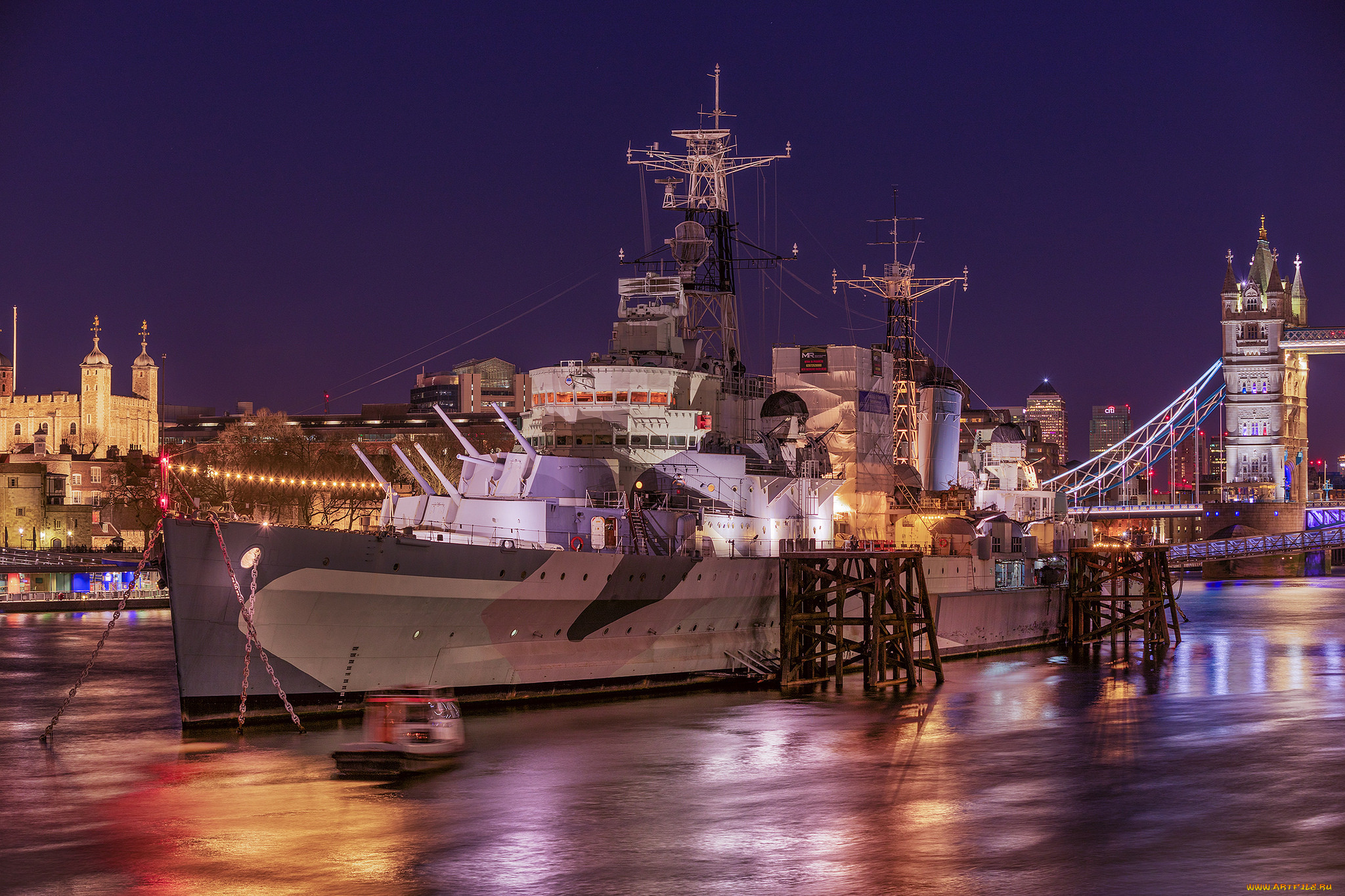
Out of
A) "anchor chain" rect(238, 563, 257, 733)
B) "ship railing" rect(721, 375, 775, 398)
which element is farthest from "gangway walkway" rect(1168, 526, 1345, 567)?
"anchor chain" rect(238, 563, 257, 733)

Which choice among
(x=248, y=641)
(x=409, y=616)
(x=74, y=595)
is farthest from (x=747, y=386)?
(x=74, y=595)

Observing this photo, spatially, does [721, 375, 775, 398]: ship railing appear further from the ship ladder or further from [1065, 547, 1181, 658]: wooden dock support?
[1065, 547, 1181, 658]: wooden dock support

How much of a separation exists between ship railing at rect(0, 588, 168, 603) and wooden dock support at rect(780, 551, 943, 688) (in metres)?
47.1

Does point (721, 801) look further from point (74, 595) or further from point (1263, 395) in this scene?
point (1263, 395)

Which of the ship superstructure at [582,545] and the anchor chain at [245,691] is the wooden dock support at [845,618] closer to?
the ship superstructure at [582,545]

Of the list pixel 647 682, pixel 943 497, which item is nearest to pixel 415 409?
pixel 943 497

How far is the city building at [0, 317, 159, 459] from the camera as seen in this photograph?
158500 mm

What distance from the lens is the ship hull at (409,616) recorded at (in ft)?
84.8

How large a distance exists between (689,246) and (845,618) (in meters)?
13.1

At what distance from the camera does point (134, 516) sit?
350 feet

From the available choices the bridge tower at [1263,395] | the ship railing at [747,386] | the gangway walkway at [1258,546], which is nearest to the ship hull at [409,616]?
the ship railing at [747,386]

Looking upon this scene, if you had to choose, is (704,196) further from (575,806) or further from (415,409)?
(415,409)

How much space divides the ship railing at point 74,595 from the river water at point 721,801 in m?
40.3

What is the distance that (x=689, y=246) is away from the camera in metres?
42.5
